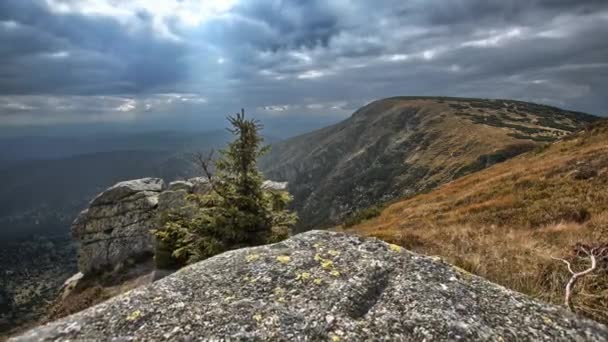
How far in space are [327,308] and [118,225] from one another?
43.2m

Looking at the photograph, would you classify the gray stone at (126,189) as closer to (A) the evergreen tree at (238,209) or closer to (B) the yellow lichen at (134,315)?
(A) the evergreen tree at (238,209)

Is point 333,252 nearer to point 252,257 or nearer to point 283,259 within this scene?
point 283,259

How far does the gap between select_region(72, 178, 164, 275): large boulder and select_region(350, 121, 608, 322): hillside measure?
27409 mm

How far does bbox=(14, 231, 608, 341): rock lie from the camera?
274 inches

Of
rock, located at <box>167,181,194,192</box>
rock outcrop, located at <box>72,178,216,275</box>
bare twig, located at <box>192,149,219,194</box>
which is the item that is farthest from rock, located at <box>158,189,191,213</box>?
bare twig, located at <box>192,149,219,194</box>

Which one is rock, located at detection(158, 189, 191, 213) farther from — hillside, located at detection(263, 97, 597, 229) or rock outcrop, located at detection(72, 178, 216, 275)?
hillside, located at detection(263, 97, 597, 229)

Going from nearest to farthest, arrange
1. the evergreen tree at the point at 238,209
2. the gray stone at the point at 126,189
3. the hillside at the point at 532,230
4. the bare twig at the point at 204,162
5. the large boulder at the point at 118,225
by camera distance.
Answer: the hillside at the point at 532,230, the evergreen tree at the point at 238,209, the bare twig at the point at 204,162, the large boulder at the point at 118,225, the gray stone at the point at 126,189

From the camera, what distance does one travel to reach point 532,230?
62.8ft

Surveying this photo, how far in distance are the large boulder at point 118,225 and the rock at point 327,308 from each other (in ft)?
114

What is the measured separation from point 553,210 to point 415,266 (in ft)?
57.9

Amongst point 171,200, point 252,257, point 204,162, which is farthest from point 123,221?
point 252,257

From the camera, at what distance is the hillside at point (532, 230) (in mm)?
9680

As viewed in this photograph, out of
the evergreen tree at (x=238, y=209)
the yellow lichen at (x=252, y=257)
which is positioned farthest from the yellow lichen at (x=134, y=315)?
the evergreen tree at (x=238, y=209)

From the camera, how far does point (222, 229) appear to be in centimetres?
2022
